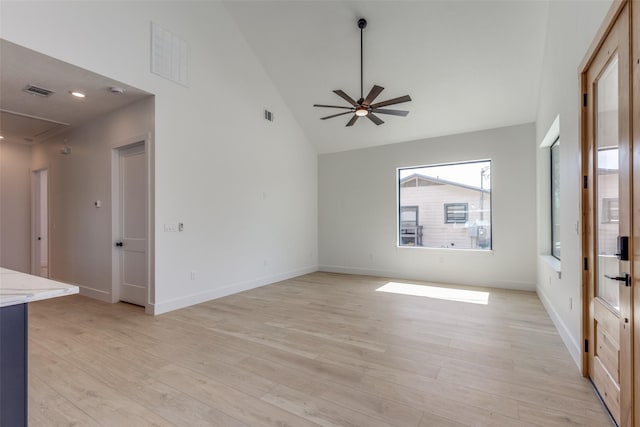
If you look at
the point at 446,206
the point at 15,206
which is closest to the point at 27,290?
the point at 446,206

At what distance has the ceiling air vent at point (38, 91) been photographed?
367cm

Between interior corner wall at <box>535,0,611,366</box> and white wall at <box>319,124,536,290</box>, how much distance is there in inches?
58.9

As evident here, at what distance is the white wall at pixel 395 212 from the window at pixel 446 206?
17 centimetres

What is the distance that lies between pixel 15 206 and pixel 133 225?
4220 mm

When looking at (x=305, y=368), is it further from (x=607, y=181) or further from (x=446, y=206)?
(x=446, y=206)

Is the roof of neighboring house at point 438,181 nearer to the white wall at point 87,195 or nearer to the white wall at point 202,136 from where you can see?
the white wall at point 202,136

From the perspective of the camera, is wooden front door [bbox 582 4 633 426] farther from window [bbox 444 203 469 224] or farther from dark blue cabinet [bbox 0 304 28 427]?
window [bbox 444 203 469 224]

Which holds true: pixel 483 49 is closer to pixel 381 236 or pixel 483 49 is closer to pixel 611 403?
pixel 381 236

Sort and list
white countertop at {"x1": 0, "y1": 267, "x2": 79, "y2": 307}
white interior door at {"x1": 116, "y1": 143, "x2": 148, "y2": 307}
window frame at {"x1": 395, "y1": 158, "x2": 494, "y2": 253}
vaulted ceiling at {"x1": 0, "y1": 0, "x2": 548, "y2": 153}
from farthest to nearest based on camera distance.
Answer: window frame at {"x1": 395, "y1": 158, "x2": 494, "y2": 253} → white interior door at {"x1": 116, "y1": 143, "x2": 148, "y2": 307} → vaulted ceiling at {"x1": 0, "y1": 0, "x2": 548, "y2": 153} → white countertop at {"x1": 0, "y1": 267, "x2": 79, "y2": 307}

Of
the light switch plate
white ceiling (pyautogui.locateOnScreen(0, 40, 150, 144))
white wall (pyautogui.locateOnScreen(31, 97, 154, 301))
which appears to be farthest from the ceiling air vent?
the light switch plate

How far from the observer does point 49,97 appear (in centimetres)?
399

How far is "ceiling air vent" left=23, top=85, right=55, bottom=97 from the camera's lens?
12.1 ft

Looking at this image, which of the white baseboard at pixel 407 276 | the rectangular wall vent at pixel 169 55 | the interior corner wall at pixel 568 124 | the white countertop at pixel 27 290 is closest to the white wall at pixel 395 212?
the white baseboard at pixel 407 276

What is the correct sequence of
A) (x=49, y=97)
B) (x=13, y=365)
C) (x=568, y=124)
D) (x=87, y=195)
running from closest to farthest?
(x=13, y=365)
(x=568, y=124)
(x=49, y=97)
(x=87, y=195)
